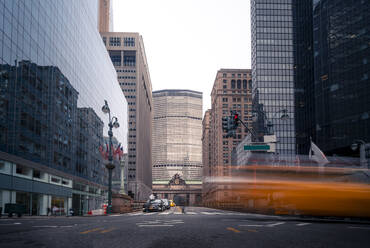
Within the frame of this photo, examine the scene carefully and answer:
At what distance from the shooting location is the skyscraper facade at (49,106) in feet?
125

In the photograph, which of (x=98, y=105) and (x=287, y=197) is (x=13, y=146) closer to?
(x=287, y=197)

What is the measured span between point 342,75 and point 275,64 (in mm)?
46682

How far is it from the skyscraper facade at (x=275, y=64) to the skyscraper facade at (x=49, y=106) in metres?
59.1

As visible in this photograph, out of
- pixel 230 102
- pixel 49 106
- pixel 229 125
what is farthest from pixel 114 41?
pixel 229 125

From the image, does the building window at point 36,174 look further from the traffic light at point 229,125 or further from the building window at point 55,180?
the traffic light at point 229,125

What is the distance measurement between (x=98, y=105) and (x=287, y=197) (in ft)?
209

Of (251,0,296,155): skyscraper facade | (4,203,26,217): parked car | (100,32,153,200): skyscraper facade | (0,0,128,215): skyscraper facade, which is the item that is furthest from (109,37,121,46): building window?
(4,203,26,217): parked car

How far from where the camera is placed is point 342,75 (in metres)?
78.2

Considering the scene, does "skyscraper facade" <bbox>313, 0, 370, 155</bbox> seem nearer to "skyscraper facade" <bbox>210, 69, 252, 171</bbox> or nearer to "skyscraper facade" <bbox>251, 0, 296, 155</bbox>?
"skyscraper facade" <bbox>251, 0, 296, 155</bbox>

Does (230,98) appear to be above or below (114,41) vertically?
below

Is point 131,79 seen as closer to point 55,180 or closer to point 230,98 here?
point 230,98

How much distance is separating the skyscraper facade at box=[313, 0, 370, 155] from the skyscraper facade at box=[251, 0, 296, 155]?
115ft

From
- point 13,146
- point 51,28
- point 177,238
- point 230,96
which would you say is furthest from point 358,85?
point 230,96

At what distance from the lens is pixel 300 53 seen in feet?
412
